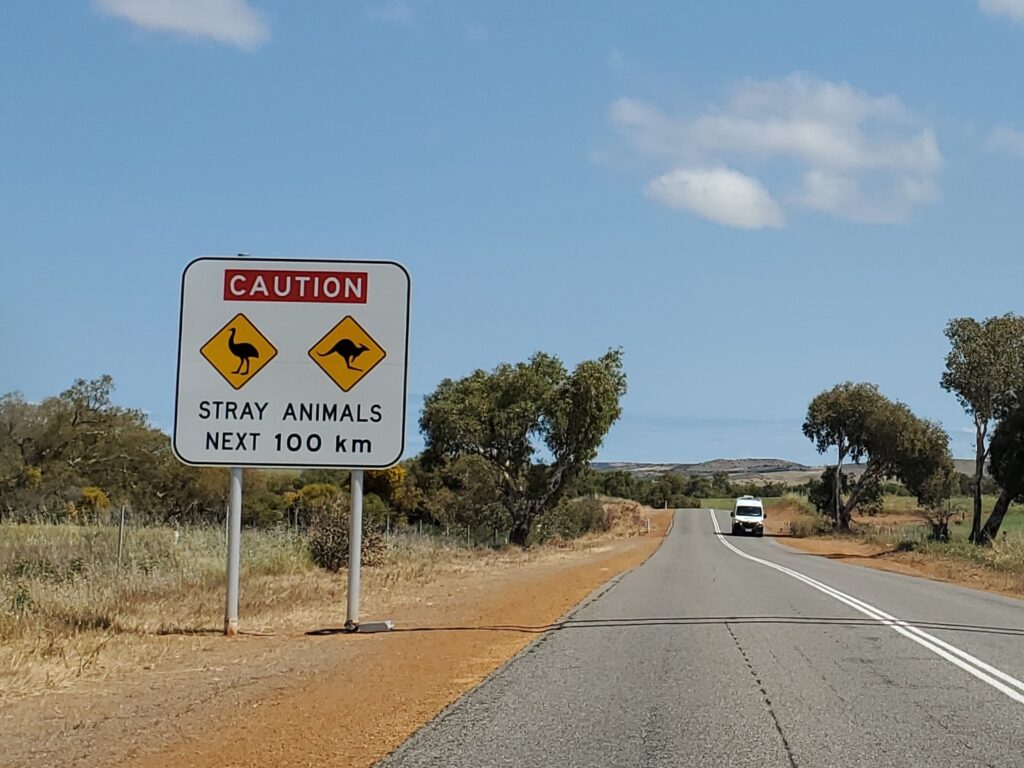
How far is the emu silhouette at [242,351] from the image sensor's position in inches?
573

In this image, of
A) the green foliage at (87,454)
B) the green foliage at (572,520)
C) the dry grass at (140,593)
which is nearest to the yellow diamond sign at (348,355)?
the dry grass at (140,593)

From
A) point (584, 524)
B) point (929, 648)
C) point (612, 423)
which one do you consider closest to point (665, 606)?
point (929, 648)

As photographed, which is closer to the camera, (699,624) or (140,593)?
(699,624)

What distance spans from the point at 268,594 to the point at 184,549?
4.51m

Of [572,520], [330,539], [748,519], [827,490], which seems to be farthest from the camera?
[827,490]

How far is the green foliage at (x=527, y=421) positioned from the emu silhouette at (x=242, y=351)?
34974mm

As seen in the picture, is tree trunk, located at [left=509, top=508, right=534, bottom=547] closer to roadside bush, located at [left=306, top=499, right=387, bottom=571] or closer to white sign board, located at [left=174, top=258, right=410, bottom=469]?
roadside bush, located at [left=306, top=499, right=387, bottom=571]

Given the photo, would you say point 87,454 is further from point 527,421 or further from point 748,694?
point 748,694

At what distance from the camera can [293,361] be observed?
48.0 ft

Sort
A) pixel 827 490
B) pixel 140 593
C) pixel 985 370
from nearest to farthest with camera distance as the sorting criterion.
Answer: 1. pixel 140 593
2. pixel 985 370
3. pixel 827 490

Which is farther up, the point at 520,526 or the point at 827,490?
the point at 827,490

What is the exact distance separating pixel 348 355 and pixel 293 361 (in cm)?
73

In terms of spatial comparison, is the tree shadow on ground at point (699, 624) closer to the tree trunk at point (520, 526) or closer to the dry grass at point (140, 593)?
the dry grass at point (140, 593)

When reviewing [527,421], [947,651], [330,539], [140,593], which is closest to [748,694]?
[947,651]
